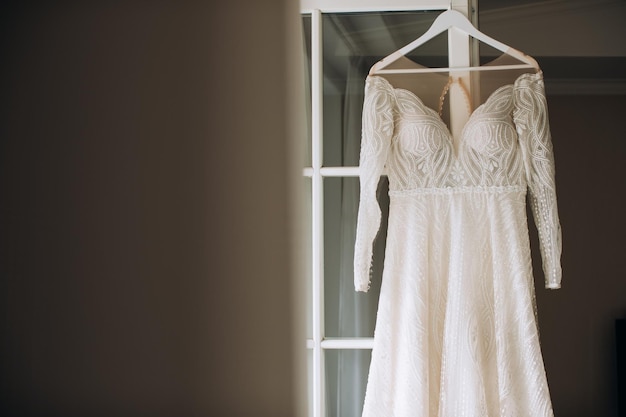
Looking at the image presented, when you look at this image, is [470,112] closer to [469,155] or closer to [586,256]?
[469,155]

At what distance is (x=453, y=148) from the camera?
0.92m

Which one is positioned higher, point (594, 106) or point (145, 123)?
point (594, 106)

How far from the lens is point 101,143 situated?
0.70 ft

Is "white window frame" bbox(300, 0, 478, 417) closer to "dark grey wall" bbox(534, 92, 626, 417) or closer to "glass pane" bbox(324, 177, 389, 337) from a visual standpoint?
"glass pane" bbox(324, 177, 389, 337)

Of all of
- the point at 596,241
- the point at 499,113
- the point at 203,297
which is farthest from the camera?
the point at 596,241

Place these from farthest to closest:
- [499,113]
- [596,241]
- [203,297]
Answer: [596,241]
[499,113]
[203,297]

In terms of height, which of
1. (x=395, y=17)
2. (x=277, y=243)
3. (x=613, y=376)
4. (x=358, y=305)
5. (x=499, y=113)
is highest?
(x=395, y=17)

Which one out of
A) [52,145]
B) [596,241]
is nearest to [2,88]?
[52,145]

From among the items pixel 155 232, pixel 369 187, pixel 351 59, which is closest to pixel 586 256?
pixel 369 187

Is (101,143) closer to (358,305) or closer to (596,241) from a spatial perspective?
(358,305)

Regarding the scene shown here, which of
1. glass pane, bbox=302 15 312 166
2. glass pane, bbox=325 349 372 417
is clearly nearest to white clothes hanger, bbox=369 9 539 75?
glass pane, bbox=302 15 312 166

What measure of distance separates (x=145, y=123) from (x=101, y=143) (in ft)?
0.06

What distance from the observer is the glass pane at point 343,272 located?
1.03 metres

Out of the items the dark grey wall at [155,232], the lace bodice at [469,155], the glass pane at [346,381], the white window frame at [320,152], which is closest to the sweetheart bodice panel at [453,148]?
the lace bodice at [469,155]
